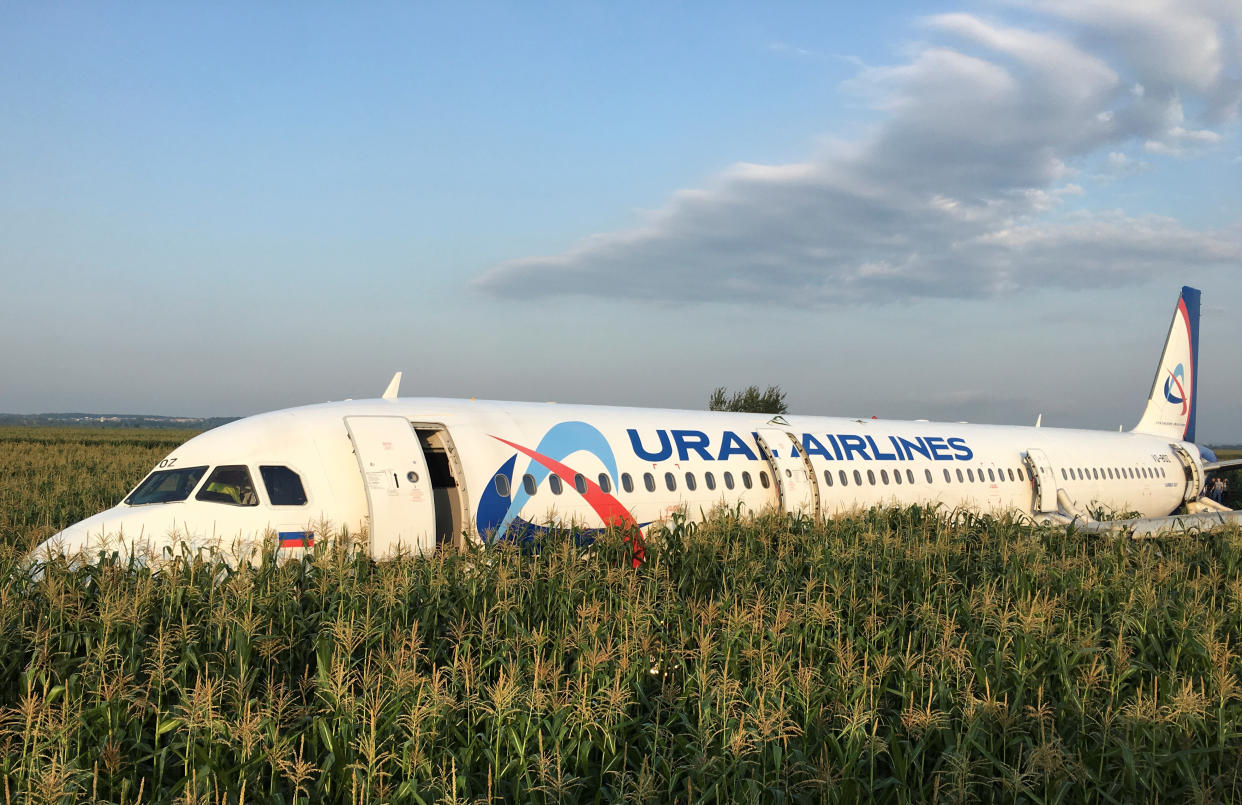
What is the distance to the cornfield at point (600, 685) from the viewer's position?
582 cm

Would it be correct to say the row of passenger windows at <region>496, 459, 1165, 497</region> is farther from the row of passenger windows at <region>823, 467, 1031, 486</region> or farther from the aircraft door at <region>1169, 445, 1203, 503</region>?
the aircraft door at <region>1169, 445, 1203, 503</region>

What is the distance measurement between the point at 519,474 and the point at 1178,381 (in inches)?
1390

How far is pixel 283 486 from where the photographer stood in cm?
1297

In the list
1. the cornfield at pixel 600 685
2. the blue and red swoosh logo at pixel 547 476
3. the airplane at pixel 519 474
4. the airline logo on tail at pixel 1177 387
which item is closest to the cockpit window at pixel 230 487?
the airplane at pixel 519 474

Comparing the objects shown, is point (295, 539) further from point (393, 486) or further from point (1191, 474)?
point (1191, 474)

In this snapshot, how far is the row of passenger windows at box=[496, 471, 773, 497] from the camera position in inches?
596

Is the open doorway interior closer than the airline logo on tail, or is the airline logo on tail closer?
the open doorway interior

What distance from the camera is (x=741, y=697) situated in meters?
6.72

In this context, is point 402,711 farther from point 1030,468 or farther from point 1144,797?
point 1030,468

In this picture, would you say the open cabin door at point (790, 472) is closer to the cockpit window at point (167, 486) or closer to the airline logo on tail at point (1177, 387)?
the cockpit window at point (167, 486)

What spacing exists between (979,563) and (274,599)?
9698mm

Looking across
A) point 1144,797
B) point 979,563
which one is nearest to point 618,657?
point 1144,797

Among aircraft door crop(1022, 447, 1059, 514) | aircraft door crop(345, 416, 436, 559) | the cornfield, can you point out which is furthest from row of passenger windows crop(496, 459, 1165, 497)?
the cornfield

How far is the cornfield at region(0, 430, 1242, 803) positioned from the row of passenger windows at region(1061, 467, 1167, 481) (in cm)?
1745
